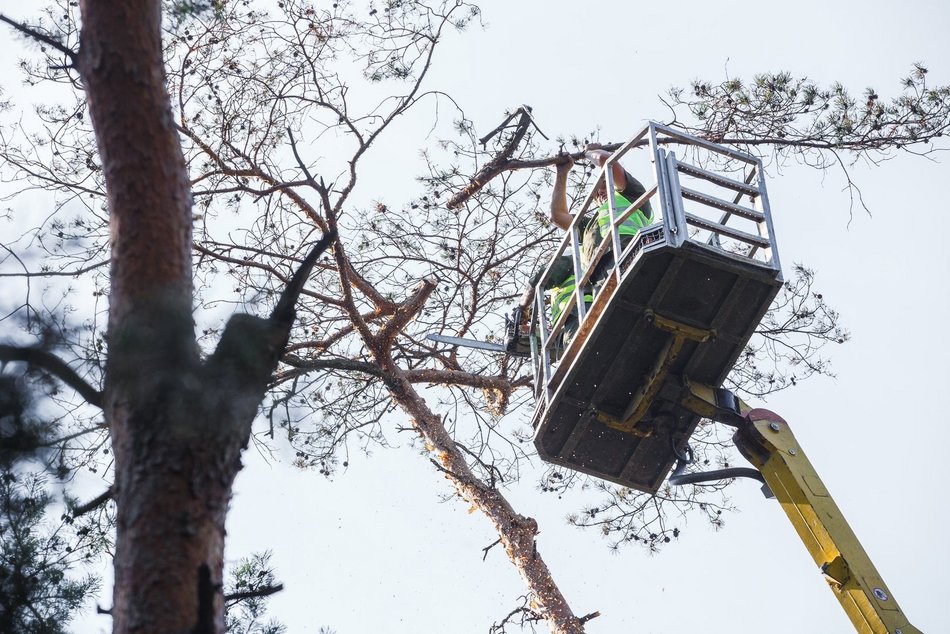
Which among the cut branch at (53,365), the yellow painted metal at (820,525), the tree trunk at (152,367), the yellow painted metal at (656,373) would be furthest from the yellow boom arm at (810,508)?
the cut branch at (53,365)

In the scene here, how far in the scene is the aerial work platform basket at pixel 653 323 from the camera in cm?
656

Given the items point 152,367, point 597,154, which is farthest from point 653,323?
point 152,367

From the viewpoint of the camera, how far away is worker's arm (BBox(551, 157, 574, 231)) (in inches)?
332

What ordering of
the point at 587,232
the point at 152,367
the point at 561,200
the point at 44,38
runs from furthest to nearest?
the point at 561,200
the point at 587,232
the point at 44,38
the point at 152,367

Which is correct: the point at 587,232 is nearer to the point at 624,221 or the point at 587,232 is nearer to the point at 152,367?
the point at 624,221

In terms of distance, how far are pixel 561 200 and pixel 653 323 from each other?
204cm

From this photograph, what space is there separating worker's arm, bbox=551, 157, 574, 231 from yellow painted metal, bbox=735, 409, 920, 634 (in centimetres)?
228

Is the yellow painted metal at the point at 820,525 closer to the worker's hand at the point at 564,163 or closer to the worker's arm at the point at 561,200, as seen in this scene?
the worker's arm at the point at 561,200

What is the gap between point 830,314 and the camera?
924cm

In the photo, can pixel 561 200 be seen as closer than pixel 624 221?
No

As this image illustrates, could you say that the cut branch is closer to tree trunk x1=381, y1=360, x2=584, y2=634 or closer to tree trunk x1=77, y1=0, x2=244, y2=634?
tree trunk x1=77, y1=0, x2=244, y2=634

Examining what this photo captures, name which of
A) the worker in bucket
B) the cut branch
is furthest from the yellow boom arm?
the cut branch

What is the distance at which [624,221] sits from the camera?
23.5 ft

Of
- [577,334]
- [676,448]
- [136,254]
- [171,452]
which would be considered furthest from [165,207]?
[676,448]
